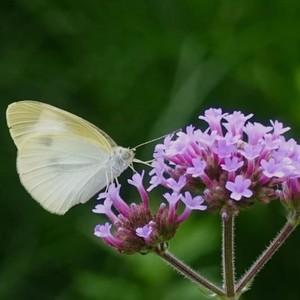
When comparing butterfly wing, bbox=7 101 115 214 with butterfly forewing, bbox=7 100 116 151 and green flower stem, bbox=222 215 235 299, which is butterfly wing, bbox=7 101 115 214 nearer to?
butterfly forewing, bbox=7 100 116 151

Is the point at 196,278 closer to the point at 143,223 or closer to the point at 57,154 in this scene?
the point at 143,223

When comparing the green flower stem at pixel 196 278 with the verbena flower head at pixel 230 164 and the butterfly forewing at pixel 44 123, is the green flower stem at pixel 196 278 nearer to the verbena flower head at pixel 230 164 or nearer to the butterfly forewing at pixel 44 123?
the verbena flower head at pixel 230 164

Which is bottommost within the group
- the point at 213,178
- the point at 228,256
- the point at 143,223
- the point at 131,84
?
the point at 131,84

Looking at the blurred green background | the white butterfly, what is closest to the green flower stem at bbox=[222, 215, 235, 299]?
the white butterfly

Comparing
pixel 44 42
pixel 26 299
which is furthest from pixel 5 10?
pixel 26 299

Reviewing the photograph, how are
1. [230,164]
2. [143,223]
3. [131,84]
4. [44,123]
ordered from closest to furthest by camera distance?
[230,164] → [143,223] → [44,123] → [131,84]

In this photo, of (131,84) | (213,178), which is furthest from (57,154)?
(131,84)
